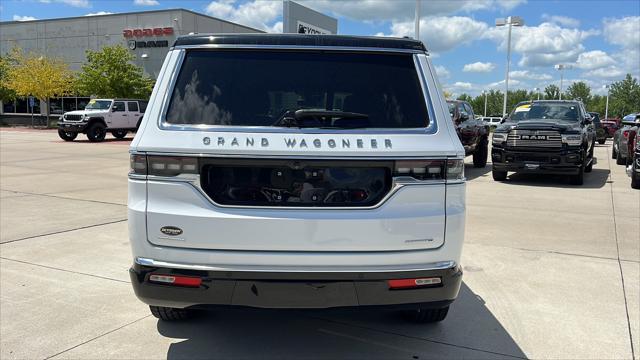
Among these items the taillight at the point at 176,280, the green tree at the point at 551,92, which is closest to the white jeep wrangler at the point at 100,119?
the taillight at the point at 176,280

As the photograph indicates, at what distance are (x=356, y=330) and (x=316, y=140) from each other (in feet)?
5.55

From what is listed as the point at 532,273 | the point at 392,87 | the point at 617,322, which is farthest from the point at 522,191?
the point at 392,87

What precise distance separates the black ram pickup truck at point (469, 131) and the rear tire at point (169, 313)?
9.55 metres

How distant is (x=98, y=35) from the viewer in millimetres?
41812

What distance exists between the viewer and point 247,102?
2.95 metres

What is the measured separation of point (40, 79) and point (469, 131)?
34200 millimetres

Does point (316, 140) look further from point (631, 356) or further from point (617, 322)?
point (617, 322)

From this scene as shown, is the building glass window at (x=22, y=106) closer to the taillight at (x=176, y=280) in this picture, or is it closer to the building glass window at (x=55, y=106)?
the building glass window at (x=55, y=106)

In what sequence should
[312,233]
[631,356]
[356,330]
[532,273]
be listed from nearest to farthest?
[312,233] → [631,356] → [356,330] → [532,273]

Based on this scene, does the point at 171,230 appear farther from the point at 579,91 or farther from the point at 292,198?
the point at 579,91

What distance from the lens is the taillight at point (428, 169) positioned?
281cm

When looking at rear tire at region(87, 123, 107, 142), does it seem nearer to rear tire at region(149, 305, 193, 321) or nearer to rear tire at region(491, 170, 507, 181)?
rear tire at region(491, 170, 507, 181)

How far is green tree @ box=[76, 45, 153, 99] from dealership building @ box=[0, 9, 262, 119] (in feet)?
8.70

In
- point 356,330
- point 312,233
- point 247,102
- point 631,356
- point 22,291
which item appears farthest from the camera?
point 22,291
